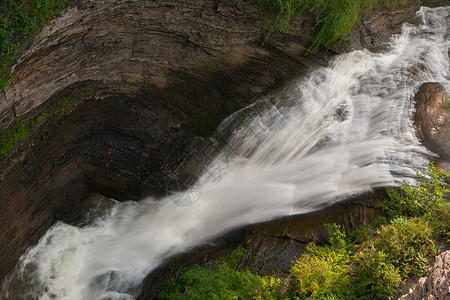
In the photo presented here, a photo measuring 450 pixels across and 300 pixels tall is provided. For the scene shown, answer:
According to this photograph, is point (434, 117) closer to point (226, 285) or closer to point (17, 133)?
point (226, 285)

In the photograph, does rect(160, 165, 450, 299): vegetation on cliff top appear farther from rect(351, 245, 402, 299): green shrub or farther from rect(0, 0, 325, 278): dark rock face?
rect(0, 0, 325, 278): dark rock face

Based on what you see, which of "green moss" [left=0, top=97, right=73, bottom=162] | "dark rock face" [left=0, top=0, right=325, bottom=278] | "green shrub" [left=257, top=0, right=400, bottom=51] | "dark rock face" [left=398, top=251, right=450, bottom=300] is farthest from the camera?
"green shrub" [left=257, top=0, right=400, bottom=51]

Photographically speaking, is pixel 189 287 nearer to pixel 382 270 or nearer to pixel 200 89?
pixel 382 270

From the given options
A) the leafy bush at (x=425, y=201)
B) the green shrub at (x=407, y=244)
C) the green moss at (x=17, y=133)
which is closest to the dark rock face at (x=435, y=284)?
the green shrub at (x=407, y=244)

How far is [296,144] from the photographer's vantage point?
624 cm

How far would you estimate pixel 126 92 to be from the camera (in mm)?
6539

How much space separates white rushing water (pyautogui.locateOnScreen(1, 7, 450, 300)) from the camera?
5.73 m

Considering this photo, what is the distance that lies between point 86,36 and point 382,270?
540 cm

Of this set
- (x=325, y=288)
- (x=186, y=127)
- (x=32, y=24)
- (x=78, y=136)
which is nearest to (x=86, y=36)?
(x=32, y=24)

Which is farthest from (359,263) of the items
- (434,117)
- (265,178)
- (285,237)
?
(434,117)

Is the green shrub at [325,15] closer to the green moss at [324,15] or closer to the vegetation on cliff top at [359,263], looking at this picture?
the green moss at [324,15]

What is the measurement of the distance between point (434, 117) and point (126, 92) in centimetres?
584

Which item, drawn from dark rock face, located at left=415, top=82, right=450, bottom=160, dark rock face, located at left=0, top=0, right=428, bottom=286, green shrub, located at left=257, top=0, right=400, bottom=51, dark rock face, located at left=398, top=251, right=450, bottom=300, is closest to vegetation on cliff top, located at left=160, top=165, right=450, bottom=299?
dark rock face, located at left=398, top=251, right=450, bottom=300

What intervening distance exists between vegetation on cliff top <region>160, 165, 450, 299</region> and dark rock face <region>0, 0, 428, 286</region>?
2.61 meters
